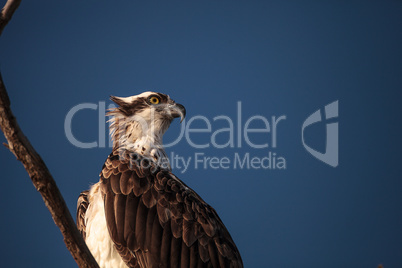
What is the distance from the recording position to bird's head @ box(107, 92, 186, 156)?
4.37 m

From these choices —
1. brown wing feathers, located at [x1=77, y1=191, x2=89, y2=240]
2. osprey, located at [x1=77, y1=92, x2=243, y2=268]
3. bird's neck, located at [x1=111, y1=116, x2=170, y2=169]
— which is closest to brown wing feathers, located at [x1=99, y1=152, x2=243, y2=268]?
osprey, located at [x1=77, y1=92, x2=243, y2=268]

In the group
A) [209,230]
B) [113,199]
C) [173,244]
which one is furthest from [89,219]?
[209,230]

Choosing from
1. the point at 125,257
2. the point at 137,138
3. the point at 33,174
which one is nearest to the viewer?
the point at 33,174

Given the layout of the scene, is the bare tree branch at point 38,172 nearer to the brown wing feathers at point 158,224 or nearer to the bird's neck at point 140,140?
the brown wing feathers at point 158,224

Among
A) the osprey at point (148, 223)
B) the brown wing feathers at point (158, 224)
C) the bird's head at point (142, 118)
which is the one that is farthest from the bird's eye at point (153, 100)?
the brown wing feathers at point (158, 224)

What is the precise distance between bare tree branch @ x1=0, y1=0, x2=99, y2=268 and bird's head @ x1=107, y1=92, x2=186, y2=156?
5.96 ft

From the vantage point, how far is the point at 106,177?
378cm

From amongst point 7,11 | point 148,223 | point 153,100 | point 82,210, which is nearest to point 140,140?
point 153,100

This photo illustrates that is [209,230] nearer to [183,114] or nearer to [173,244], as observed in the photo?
[173,244]

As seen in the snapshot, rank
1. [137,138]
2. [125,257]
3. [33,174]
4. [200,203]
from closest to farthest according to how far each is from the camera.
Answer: [33,174] → [125,257] → [200,203] → [137,138]

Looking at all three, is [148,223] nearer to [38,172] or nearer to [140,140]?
[140,140]

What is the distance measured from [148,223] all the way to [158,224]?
9cm

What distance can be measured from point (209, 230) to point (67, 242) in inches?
57.9

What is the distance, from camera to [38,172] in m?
2.42
